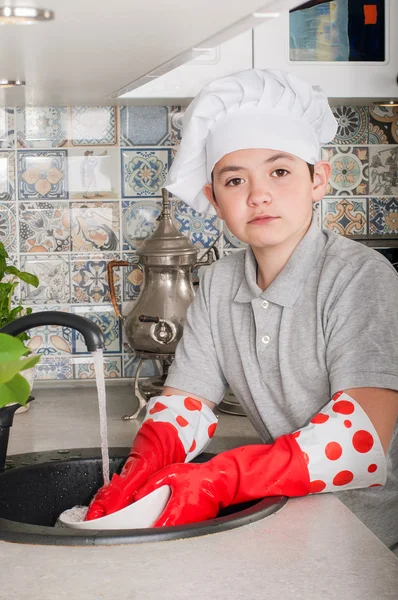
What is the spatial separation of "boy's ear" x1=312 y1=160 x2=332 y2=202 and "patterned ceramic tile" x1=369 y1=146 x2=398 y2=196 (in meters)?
0.85

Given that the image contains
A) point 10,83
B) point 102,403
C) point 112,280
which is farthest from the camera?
point 112,280

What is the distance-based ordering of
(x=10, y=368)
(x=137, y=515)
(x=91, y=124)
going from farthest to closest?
1. (x=91, y=124)
2. (x=137, y=515)
3. (x=10, y=368)

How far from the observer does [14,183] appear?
2035 millimetres

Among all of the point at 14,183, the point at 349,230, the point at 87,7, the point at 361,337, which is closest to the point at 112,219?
the point at 14,183

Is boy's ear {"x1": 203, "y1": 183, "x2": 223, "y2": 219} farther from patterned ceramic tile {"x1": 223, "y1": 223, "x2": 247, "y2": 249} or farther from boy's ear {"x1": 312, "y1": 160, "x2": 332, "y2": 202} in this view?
patterned ceramic tile {"x1": 223, "y1": 223, "x2": 247, "y2": 249}

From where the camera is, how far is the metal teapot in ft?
5.76

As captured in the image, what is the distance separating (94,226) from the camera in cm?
205

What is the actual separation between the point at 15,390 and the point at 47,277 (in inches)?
67.4

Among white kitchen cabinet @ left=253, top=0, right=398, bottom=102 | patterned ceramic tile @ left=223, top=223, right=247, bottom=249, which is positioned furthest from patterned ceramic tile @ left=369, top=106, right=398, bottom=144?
patterned ceramic tile @ left=223, top=223, right=247, bottom=249

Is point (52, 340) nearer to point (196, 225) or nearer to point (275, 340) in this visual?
point (196, 225)

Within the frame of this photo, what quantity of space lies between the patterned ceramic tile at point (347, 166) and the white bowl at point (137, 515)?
1264 mm

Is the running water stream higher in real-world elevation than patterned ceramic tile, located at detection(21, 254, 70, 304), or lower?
lower

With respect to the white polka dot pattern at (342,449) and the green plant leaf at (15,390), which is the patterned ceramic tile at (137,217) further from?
the green plant leaf at (15,390)

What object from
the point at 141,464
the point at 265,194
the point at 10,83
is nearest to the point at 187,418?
the point at 141,464
